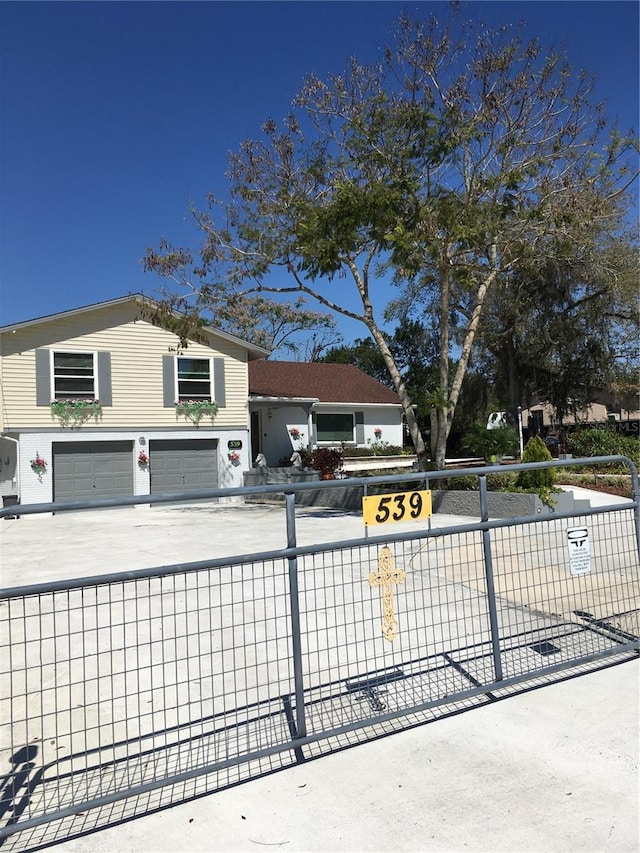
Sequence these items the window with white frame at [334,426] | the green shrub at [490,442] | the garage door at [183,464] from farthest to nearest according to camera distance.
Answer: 1. the window with white frame at [334,426]
2. the garage door at [183,464]
3. the green shrub at [490,442]

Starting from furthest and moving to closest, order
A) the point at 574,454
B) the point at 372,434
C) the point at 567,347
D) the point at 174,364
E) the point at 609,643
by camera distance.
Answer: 1. the point at 372,434
2. the point at 567,347
3. the point at 574,454
4. the point at 174,364
5. the point at 609,643

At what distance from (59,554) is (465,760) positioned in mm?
8557

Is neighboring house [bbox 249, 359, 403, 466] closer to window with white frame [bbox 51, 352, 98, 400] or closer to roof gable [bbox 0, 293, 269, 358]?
roof gable [bbox 0, 293, 269, 358]

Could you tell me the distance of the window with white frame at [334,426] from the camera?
2778cm

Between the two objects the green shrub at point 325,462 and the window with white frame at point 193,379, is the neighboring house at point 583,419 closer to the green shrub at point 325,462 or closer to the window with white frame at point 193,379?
Answer: the green shrub at point 325,462

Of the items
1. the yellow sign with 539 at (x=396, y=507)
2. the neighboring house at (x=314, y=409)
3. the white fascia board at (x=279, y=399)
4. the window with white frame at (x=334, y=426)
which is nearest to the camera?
the yellow sign with 539 at (x=396, y=507)

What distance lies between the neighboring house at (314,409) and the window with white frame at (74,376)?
19.2ft

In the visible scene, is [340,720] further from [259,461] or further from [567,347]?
[567,347]

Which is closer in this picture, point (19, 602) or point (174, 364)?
point (19, 602)

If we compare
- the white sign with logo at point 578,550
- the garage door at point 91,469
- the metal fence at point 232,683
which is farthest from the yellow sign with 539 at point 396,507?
the garage door at point 91,469

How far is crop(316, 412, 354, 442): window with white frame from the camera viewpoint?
2778 cm

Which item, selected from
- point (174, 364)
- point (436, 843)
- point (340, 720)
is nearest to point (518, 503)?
point (340, 720)

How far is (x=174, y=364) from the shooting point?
20578mm

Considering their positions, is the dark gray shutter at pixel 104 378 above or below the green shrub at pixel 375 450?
above
